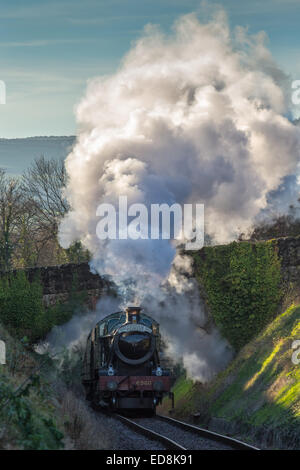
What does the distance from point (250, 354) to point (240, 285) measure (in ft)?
14.3

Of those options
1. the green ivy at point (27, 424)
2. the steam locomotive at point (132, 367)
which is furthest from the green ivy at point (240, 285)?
the green ivy at point (27, 424)

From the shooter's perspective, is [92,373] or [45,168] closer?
[92,373]

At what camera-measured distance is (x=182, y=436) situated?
57.8ft

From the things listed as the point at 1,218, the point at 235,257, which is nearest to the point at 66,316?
the point at 235,257

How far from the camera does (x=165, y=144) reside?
87.7 ft

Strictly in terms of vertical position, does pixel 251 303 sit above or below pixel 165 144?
below

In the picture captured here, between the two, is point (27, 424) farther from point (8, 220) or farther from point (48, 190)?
point (48, 190)

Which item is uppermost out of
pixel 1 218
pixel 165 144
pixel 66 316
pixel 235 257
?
pixel 1 218

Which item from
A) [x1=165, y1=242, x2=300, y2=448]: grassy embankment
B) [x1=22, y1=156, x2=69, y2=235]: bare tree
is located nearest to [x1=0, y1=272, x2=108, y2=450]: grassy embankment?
[x1=165, y1=242, x2=300, y2=448]: grassy embankment

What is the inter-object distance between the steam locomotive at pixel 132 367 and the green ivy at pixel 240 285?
6382mm

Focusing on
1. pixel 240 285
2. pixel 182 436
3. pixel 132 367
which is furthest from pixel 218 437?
pixel 240 285

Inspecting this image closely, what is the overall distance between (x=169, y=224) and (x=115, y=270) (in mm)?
2475
